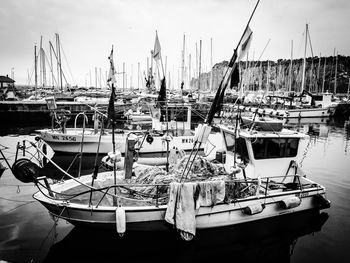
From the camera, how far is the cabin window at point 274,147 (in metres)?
9.16

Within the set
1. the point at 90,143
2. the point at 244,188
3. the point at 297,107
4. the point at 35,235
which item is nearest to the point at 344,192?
the point at 244,188

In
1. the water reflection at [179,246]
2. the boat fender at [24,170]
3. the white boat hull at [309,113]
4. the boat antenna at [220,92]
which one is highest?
Result: the boat antenna at [220,92]

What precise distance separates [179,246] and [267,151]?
474cm

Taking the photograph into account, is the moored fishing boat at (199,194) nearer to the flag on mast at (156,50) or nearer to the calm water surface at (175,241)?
the calm water surface at (175,241)

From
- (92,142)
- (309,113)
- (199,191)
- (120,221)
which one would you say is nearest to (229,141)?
(199,191)

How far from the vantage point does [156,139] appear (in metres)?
18.4

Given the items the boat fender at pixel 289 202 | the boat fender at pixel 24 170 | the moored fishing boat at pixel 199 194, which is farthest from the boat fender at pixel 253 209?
the boat fender at pixel 24 170

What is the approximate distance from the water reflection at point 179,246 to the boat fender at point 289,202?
118 centimetres

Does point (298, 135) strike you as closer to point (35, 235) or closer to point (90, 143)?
point (35, 235)

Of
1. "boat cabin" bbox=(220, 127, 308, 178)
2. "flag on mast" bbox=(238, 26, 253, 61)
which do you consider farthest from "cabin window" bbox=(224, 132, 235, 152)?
"flag on mast" bbox=(238, 26, 253, 61)

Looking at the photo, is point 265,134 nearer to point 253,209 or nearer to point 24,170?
point 253,209

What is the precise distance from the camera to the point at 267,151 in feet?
30.5

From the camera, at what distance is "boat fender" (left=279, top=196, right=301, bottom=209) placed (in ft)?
27.4

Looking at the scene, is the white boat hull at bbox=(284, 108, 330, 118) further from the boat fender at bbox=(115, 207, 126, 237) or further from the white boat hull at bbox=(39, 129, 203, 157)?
the boat fender at bbox=(115, 207, 126, 237)
